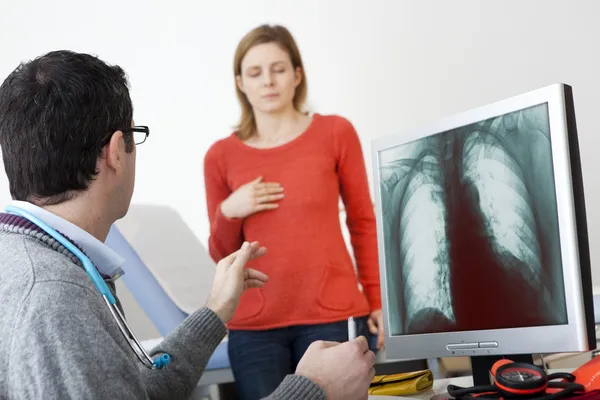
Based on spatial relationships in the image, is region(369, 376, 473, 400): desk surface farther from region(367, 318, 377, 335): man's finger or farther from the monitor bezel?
region(367, 318, 377, 335): man's finger

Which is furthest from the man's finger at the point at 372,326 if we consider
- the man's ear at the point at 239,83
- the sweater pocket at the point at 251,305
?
the man's ear at the point at 239,83

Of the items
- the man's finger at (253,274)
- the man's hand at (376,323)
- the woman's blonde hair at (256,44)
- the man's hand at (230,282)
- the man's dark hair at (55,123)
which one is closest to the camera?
the man's dark hair at (55,123)

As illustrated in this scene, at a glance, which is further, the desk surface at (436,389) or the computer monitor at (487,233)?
the desk surface at (436,389)

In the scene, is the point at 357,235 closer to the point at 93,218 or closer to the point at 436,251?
the point at 436,251

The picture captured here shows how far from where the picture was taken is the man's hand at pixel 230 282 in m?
1.42

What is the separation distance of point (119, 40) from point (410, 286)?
10.3ft

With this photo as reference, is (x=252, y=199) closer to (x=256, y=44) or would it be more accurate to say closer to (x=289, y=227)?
(x=289, y=227)

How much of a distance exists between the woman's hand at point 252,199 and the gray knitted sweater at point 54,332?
1019 mm

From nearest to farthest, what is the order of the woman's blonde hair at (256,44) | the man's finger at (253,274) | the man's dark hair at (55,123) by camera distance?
the man's dark hair at (55,123), the man's finger at (253,274), the woman's blonde hair at (256,44)

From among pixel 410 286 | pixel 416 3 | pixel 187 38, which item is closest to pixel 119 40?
pixel 187 38

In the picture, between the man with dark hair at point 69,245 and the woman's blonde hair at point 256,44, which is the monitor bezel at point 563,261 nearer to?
the man with dark hair at point 69,245

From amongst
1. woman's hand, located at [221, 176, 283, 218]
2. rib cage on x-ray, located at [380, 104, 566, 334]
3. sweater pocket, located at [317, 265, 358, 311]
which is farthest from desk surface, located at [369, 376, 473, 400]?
woman's hand, located at [221, 176, 283, 218]

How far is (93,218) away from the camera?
1052 mm

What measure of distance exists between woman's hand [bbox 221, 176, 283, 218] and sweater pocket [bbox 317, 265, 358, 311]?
22 centimetres
